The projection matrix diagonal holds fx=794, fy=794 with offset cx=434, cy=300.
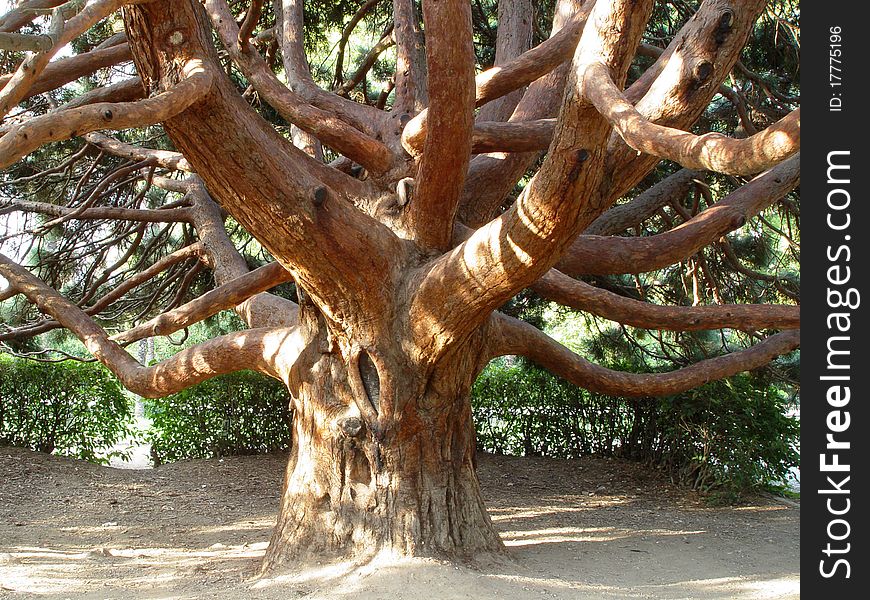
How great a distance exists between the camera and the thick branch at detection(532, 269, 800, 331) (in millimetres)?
5105

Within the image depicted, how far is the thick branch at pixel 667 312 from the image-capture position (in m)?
5.11

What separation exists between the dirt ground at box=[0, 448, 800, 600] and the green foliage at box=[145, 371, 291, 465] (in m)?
0.31

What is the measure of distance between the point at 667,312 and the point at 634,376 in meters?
0.94

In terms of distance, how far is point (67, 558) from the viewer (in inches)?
210

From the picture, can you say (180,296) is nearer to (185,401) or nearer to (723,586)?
(185,401)

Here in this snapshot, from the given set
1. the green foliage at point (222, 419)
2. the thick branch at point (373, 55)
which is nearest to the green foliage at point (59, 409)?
the green foliage at point (222, 419)

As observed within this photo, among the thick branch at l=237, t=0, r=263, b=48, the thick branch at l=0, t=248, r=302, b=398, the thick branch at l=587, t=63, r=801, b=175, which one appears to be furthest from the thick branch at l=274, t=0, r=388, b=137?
the thick branch at l=587, t=63, r=801, b=175

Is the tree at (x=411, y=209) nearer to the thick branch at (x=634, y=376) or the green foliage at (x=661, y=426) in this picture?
the thick branch at (x=634, y=376)

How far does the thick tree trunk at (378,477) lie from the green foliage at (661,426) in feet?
12.1

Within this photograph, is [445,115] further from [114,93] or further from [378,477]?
[114,93]

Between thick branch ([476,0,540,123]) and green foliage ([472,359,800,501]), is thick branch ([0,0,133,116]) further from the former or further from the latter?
green foliage ([472,359,800,501])

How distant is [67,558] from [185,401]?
402 cm

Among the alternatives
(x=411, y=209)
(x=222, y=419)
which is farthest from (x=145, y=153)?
(x=222, y=419)

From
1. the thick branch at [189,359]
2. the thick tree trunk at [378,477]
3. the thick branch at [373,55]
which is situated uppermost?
the thick branch at [373,55]
